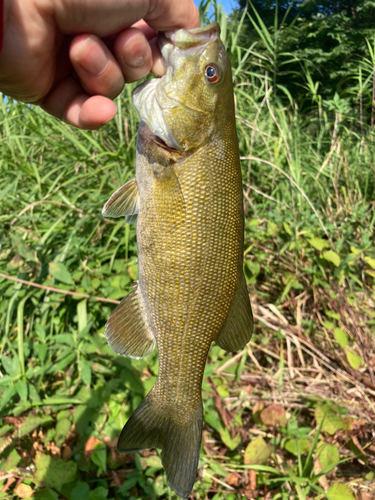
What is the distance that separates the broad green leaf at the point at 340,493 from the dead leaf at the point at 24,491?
1560 millimetres

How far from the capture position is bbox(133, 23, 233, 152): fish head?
1.29 meters

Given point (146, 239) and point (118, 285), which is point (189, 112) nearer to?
point (146, 239)

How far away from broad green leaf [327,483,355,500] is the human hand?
218cm

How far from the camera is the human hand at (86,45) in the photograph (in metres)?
1.35

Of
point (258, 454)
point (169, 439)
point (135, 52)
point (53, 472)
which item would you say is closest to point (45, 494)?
point (53, 472)

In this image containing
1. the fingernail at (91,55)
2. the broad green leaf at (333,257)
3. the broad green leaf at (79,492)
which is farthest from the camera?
the broad green leaf at (333,257)

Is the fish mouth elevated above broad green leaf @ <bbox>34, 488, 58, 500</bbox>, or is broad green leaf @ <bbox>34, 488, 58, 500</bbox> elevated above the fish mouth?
the fish mouth

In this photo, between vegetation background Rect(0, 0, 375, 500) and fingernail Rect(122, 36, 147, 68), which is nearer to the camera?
fingernail Rect(122, 36, 147, 68)

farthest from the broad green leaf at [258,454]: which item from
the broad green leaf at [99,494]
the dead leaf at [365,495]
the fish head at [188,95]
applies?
the fish head at [188,95]

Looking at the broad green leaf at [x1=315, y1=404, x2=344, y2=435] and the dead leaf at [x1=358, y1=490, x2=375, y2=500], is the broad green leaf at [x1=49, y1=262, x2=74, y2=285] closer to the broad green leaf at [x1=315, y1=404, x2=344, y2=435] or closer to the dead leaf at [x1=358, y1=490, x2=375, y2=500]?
the broad green leaf at [x1=315, y1=404, x2=344, y2=435]

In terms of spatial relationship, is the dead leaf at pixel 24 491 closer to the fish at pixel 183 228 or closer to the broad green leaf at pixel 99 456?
the broad green leaf at pixel 99 456

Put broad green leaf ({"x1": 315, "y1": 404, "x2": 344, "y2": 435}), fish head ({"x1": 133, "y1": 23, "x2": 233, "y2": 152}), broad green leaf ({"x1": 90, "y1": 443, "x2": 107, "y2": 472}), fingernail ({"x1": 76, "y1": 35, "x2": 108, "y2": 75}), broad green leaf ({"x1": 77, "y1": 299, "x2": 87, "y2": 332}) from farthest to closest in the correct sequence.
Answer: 1. broad green leaf ({"x1": 77, "y1": 299, "x2": 87, "y2": 332})
2. broad green leaf ({"x1": 315, "y1": 404, "x2": 344, "y2": 435})
3. broad green leaf ({"x1": 90, "y1": 443, "x2": 107, "y2": 472})
4. fingernail ({"x1": 76, "y1": 35, "x2": 108, "y2": 75})
5. fish head ({"x1": 133, "y1": 23, "x2": 233, "y2": 152})

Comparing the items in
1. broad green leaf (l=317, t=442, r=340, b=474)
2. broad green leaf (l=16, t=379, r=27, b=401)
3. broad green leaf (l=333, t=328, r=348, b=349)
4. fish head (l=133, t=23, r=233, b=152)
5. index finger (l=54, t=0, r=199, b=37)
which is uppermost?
index finger (l=54, t=0, r=199, b=37)

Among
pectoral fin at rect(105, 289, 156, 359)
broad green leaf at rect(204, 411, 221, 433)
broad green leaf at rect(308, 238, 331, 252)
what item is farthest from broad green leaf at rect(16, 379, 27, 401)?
broad green leaf at rect(308, 238, 331, 252)
